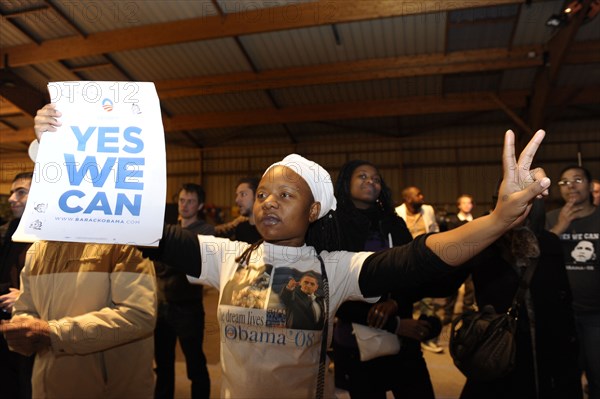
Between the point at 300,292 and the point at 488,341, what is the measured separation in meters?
0.98

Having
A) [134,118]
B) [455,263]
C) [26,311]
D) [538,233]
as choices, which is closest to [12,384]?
[26,311]

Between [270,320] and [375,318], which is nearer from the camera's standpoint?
[270,320]

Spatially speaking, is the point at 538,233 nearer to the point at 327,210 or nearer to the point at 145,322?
the point at 327,210

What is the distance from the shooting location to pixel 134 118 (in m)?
1.16

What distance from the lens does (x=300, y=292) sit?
1.33m

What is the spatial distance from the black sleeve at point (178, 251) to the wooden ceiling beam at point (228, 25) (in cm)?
493

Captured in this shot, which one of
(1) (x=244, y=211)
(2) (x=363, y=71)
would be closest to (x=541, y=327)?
(1) (x=244, y=211)

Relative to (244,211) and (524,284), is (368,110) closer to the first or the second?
(244,211)

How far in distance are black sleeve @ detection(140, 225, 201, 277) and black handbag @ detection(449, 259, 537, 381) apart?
127 cm

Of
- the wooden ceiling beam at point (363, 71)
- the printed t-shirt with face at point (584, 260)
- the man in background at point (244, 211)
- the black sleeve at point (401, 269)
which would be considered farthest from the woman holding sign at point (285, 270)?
the wooden ceiling beam at point (363, 71)

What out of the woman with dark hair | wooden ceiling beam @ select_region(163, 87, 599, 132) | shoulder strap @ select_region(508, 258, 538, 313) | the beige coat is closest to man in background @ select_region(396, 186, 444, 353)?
the woman with dark hair

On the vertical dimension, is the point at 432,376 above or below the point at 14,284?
below

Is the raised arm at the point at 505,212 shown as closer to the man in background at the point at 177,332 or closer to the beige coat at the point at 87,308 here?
the beige coat at the point at 87,308

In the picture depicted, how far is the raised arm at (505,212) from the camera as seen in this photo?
1.00m
